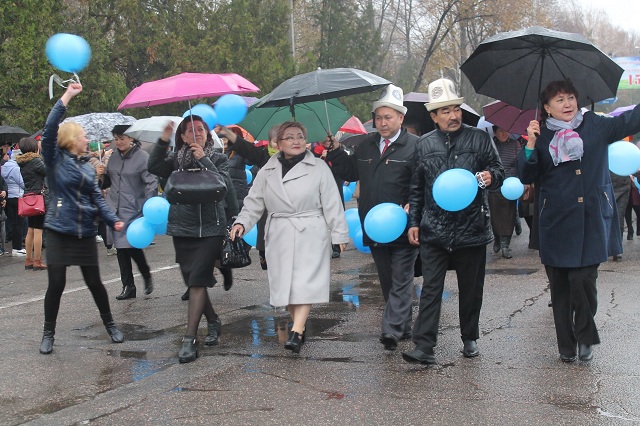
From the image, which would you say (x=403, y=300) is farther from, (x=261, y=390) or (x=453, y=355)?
(x=261, y=390)

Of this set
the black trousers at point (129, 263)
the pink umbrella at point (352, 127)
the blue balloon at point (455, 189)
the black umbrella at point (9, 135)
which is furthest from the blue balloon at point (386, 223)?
the black umbrella at point (9, 135)

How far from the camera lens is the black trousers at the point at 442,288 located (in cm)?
627

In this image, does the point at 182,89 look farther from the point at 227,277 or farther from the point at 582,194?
the point at 582,194

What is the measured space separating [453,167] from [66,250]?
3115mm

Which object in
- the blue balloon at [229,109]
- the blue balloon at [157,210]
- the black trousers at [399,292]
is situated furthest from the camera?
the blue balloon at [157,210]

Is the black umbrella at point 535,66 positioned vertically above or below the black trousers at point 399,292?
above

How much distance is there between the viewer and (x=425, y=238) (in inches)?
250

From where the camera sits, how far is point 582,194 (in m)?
6.04

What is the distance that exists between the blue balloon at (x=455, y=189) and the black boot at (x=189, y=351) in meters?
2.08

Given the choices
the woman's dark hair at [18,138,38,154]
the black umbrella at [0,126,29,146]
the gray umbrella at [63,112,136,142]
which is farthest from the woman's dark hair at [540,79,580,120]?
the black umbrella at [0,126,29,146]

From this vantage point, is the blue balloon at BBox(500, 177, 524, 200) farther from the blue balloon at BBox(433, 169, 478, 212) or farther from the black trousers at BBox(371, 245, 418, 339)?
the blue balloon at BBox(433, 169, 478, 212)

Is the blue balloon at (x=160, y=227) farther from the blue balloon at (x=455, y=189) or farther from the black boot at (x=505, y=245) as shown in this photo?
the black boot at (x=505, y=245)

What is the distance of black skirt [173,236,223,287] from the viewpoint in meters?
6.82

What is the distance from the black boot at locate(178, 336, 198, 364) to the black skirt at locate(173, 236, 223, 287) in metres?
0.44
